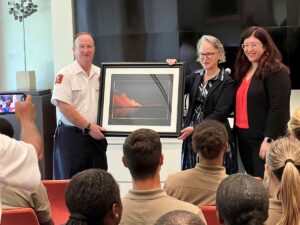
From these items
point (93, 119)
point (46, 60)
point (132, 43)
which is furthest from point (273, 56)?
point (46, 60)

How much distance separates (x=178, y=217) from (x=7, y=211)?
47.6 inches

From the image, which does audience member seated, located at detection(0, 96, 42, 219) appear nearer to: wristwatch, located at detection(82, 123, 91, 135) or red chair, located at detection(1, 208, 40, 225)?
red chair, located at detection(1, 208, 40, 225)

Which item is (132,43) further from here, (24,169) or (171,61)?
(24,169)

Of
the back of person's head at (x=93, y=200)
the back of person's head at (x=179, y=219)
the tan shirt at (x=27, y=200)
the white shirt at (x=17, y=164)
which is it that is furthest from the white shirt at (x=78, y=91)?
the back of person's head at (x=179, y=219)

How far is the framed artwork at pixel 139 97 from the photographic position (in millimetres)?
3490

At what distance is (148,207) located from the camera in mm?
1829

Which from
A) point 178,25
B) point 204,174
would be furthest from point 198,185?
point 178,25

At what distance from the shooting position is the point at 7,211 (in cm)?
210

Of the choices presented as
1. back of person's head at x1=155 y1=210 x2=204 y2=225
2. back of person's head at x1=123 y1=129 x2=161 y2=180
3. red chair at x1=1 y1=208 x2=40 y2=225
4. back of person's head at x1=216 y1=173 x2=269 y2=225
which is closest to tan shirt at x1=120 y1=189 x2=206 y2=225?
back of person's head at x1=123 y1=129 x2=161 y2=180

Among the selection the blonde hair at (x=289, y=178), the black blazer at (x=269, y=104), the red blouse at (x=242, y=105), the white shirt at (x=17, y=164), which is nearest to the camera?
the white shirt at (x=17, y=164)

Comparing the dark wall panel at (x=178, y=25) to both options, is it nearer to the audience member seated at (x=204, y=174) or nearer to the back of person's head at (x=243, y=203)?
the audience member seated at (x=204, y=174)

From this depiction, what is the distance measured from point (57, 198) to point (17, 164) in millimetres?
1402

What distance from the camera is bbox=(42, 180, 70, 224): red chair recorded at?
9.55 feet

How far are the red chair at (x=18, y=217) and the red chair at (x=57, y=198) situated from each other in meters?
0.77
